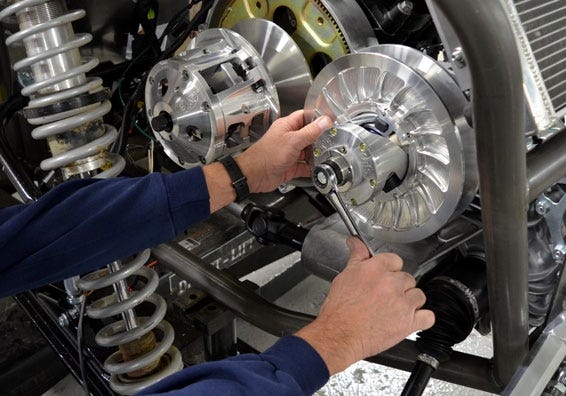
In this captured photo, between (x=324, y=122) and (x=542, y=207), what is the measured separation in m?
0.36

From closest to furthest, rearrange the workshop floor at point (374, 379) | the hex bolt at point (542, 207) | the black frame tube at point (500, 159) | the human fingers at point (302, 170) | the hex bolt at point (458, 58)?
the black frame tube at point (500, 159), the hex bolt at point (458, 58), the hex bolt at point (542, 207), the human fingers at point (302, 170), the workshop floor at point (374, 379)

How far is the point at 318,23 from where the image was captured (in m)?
1.06

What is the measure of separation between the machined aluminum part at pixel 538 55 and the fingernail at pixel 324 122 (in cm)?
25

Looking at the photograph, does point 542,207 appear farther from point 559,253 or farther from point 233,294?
point 233,294

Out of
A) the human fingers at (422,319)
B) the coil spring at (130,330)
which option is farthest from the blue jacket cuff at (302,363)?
the coil spring at (130,330)

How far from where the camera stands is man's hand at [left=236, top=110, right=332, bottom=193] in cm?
102

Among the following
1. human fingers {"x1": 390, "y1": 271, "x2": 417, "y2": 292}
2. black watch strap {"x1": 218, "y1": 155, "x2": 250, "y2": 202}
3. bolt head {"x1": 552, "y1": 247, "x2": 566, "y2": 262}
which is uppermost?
black watch strap {"x1": 218, "y1": 155, "x2": 250, "y2": 202}

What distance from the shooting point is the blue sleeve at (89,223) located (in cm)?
81

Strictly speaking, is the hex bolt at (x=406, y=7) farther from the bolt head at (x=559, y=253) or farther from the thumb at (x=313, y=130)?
the bolt head at (x=559, y=253)

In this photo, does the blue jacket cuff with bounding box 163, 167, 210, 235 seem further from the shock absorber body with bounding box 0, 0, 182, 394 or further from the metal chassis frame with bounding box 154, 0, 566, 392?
the metal chassis frame with bounding box 154, 0, 566, 392

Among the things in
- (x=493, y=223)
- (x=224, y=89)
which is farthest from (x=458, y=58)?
(x=224, y=89)

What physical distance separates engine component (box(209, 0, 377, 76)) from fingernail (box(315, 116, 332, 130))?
0.12 meters

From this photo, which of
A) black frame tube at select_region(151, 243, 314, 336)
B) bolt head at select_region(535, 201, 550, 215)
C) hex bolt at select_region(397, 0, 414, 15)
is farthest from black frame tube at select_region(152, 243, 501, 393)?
hex bolt at select_region(397, 0, 414, 15)

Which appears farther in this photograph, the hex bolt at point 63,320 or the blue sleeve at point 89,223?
the hex bolt at point 63,320
